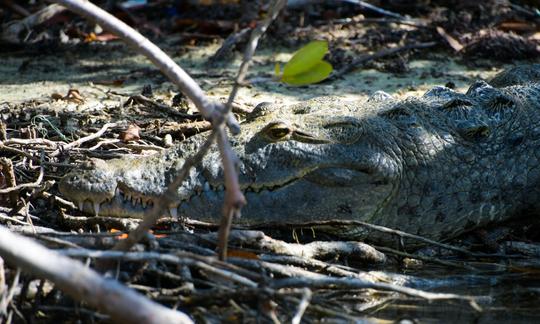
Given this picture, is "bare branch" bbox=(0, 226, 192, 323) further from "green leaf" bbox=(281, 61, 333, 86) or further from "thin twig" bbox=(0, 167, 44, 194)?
"thin twig" bbox=(0, 167, 44, 194)

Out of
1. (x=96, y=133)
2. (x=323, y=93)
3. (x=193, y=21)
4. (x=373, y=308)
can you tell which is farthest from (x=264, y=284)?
(x=193, y=21)

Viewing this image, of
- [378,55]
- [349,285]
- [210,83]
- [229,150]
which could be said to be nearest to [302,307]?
[349,285]

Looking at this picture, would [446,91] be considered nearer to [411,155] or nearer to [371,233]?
[411,155]

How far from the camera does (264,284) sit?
3.46 m

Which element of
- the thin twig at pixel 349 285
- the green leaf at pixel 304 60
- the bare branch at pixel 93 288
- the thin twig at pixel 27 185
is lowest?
the thin twig at pixel 349 285

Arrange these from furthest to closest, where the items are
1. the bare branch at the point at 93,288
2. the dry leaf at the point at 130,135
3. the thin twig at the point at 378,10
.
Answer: the thin twig at the point at 378,10, the dry leaf at the point at 130,135, the bare branch at the point at 93,288

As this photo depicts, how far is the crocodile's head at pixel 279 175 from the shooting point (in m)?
4.43

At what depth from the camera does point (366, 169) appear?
15.5ft

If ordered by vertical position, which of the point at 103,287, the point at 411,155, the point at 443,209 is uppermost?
the point at 103,287

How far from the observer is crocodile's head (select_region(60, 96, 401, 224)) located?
14.5 feet

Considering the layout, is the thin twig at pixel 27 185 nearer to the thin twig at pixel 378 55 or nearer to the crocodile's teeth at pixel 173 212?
the crocodile's teeth at pixel 173 212

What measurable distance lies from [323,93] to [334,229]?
253cm

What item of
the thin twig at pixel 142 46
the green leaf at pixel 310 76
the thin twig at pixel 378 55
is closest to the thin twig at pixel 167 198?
the thin twig at pixel 142 46

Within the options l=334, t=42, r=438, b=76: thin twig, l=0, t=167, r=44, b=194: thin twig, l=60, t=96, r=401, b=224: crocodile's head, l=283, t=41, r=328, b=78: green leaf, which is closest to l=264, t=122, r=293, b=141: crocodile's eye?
l=60, t=96, r=401, b=224: crocodile's head
